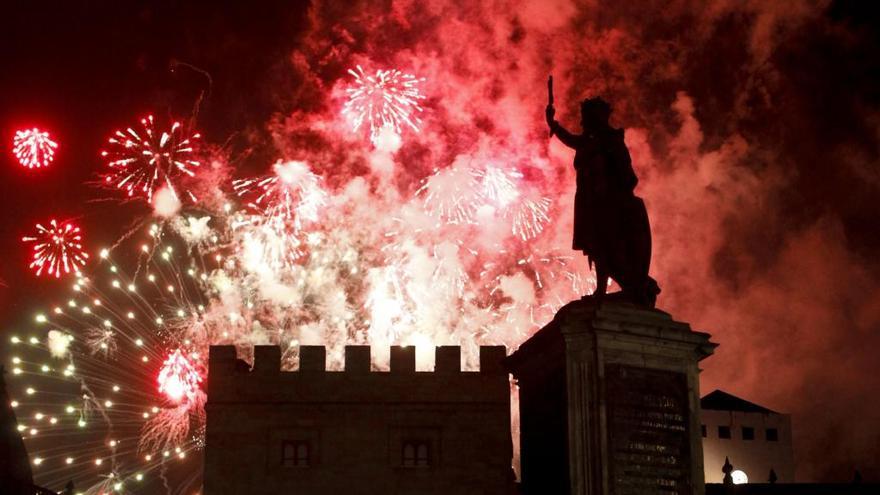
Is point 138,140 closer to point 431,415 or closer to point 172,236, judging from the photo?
point 172,236

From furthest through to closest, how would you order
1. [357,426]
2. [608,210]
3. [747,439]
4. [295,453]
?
[747,439], [357,426], [295,453], [608,210]

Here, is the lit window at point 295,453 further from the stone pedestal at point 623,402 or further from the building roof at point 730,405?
the building roof at point 730,405

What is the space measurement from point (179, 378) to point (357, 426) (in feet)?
27.5

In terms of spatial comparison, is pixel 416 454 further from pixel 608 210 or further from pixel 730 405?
pixel 730 405

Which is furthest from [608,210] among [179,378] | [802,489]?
[179,378]

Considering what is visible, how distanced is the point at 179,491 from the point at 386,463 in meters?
18.2

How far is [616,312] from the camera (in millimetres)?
15047

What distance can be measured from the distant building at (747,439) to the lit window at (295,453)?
3495cm

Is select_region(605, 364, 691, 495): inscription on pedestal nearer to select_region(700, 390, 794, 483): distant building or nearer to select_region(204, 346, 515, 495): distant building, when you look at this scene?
select_region(204, 346, 515, 495): distant building

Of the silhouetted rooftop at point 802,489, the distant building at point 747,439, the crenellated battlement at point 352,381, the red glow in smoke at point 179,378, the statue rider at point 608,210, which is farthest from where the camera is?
the distant building at point 747,439

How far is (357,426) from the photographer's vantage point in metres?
32.5

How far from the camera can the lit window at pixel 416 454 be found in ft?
106

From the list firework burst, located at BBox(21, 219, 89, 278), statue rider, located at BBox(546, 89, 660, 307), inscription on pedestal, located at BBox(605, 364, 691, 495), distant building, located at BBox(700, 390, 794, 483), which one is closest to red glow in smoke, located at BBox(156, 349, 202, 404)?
firework burst, located at BBox(21, 219, 89, 278)

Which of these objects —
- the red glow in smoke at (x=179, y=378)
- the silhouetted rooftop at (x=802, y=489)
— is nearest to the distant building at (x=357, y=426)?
the red glow in smoke at (x=179, y=378)
